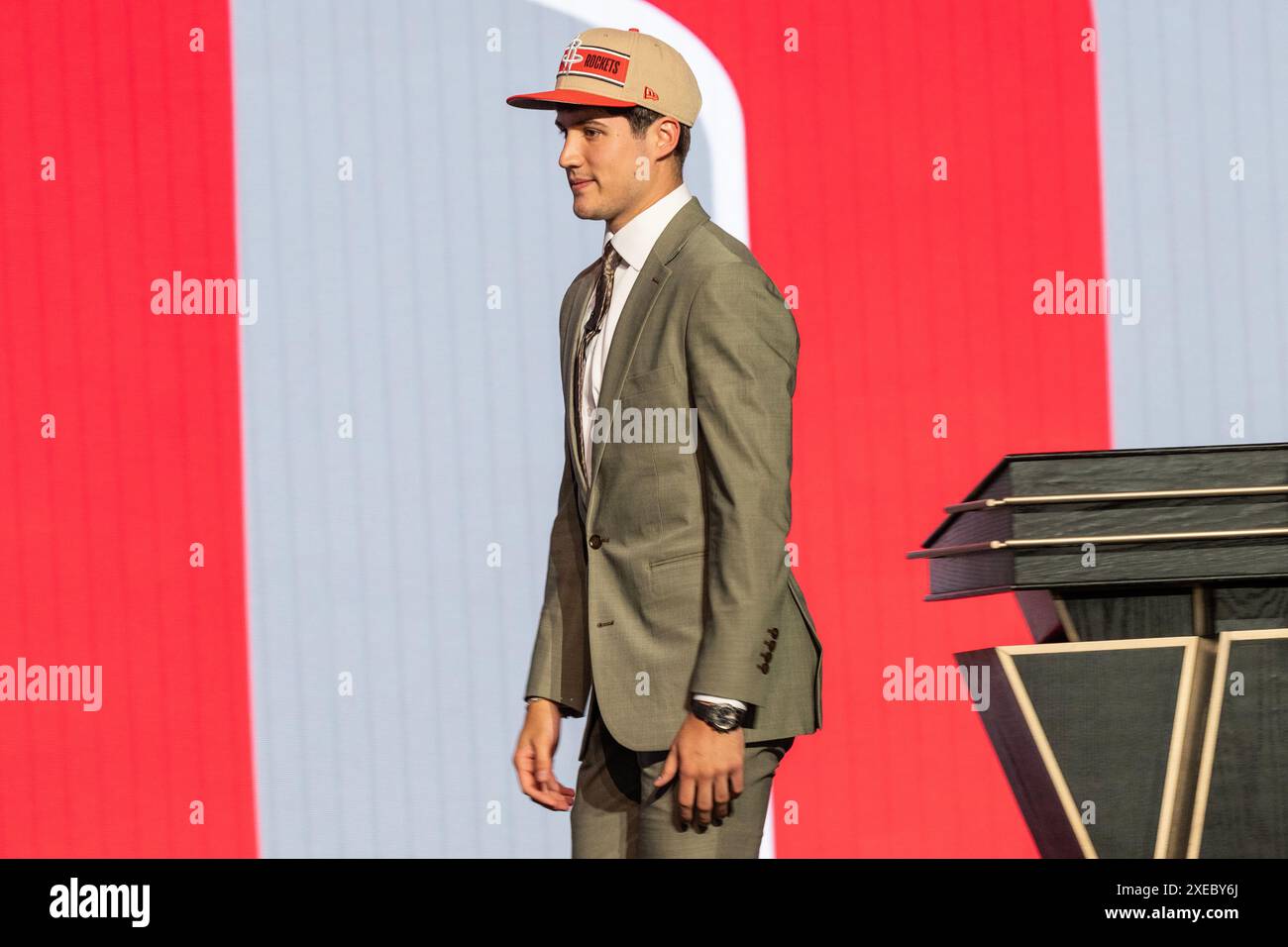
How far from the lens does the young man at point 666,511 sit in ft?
5.57

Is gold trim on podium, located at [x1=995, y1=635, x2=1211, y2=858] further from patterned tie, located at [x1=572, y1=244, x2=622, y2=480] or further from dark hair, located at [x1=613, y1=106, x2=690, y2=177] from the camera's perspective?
dark hair, located at [x1=613, y1=106, x2=690, y2=177]

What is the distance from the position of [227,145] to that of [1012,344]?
2017 mm

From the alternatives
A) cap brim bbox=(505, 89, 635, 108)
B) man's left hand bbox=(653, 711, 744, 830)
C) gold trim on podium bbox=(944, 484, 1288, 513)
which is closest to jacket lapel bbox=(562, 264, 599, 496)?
cap brim bbox=(505, 89, 635, 108)

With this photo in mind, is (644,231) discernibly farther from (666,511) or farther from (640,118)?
(666,511)

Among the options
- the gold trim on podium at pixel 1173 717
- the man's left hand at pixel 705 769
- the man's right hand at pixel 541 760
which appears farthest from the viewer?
the man's right hand at pixel 541 760

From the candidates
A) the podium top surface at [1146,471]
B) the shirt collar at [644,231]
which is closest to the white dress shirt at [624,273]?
the shirt collar at [644,231]

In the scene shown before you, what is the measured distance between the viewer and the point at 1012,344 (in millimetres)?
3545

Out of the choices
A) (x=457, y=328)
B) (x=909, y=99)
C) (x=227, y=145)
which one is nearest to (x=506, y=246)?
(x=457, y=328)

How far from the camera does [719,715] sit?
167 cm

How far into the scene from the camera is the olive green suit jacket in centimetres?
170

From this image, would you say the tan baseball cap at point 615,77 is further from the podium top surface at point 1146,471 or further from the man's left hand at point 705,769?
the man's left hand at point 705,769

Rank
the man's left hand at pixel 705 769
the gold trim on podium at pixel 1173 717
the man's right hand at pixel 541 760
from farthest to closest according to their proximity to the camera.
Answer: the man's right hand at pixel 541 760 < the gold trim on podium at pixel 1173 717 < the man's left hand at pixel 705 769

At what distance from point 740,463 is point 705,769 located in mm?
358

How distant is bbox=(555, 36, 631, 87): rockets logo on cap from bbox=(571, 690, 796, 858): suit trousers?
0.79 meters
